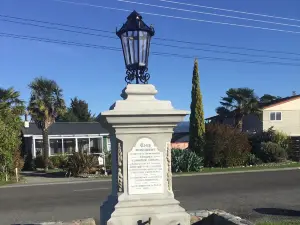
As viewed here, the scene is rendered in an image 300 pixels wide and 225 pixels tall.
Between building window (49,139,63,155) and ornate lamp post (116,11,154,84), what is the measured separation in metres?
30.0

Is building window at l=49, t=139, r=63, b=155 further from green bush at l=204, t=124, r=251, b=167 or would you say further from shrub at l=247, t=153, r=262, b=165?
shrub at l=247, t=153, r=262, b=165

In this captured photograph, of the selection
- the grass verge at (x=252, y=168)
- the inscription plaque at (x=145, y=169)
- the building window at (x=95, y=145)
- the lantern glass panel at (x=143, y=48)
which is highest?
the lantern glass panel at (x=143, y=48)

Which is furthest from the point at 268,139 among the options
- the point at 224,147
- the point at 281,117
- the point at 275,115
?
the point at 281,117

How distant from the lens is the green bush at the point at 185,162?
2434 centimetres

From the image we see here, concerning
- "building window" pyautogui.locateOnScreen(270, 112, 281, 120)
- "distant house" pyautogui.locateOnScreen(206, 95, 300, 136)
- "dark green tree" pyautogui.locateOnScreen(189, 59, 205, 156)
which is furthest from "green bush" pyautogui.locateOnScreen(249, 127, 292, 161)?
"building window" pyautogui.locateOnScreen(270, 112, 281, 120)

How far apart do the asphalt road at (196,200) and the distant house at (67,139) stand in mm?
17117

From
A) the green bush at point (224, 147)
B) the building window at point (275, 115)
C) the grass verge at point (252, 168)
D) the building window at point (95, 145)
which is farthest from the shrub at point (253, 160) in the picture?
the building window at point (95, 145)

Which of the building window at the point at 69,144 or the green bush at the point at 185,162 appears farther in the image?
the building window at the point at 69,144

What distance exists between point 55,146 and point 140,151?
30.6 m

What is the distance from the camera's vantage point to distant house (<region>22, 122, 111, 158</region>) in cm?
3373

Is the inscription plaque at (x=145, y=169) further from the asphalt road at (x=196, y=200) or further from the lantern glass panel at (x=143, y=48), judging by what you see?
the asphalt road at (x=196, y=200)

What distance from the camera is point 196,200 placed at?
1289cm

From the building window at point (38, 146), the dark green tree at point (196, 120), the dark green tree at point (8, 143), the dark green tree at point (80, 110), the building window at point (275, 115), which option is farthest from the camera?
the dark green tree at point (80, 110)

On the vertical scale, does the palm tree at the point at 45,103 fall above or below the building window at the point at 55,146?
above
